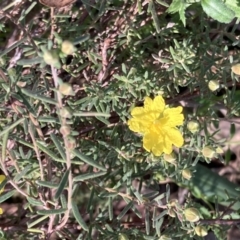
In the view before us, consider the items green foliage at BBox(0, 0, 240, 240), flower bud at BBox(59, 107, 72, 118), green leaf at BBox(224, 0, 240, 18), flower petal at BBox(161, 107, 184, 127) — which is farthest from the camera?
green leaf at BBox(224, 0, 240, 18)

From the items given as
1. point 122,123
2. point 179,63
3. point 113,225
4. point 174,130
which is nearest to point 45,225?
point 113,225

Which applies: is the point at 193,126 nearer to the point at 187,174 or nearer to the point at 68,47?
the point at 187,174

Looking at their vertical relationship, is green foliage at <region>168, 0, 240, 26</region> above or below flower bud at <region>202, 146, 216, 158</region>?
above

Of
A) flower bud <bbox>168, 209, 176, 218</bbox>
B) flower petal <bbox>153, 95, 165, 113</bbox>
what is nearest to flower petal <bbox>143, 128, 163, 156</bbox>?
flower petal <bbox>153, 95, 165, 113</bbox>

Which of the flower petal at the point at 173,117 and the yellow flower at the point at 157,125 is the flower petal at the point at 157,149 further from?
the flower petal at the point at 173,117

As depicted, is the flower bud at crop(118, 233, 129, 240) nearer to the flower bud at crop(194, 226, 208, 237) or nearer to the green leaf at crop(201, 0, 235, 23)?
the flower bud at crop(194, 226, 208, 237)
